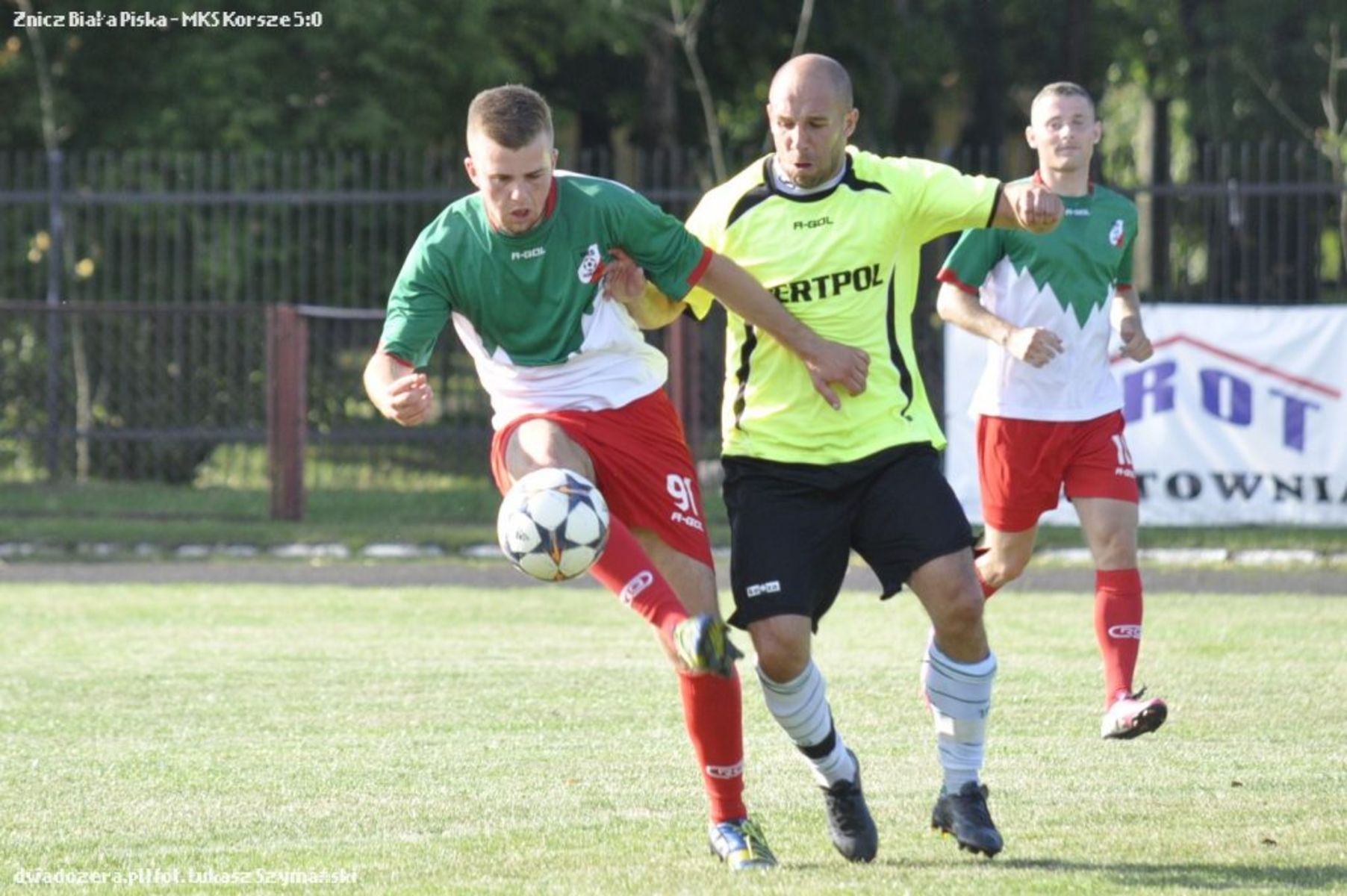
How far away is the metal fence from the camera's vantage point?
17859 mm

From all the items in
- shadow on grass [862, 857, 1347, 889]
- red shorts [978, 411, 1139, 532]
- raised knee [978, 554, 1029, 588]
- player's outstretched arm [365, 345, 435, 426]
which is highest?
player's outstretched arm [365, 345, 435, 426]

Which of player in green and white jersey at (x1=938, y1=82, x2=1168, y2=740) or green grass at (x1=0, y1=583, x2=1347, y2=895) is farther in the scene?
player in green and white jersey at (x1=938, y1=82, x2=1168, y2=740)

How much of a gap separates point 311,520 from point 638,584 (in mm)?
12756

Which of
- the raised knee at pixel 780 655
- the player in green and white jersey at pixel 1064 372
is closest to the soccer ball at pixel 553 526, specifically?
the raised knee at pixel 780 655

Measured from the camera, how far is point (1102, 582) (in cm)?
817

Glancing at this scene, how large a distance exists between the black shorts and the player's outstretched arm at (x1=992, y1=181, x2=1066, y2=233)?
27.0 inches

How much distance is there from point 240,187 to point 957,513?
17867 millimetres

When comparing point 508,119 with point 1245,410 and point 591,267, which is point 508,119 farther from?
point 1245,410

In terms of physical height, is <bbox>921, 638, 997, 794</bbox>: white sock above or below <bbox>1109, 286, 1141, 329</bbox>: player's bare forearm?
below

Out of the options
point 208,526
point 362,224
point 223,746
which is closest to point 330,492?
point 208,526

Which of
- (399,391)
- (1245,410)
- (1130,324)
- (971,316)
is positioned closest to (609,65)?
(1245,410)

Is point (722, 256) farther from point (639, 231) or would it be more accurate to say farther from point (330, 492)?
point (330, 492)

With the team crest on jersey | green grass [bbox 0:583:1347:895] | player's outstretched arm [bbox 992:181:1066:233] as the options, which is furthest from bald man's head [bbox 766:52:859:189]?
green grass [bbox 0:583:1347:895]

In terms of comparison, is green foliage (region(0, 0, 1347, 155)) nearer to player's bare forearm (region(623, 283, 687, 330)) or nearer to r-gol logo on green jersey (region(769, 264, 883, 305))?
player's bare forearm (region(623, 283, 687, 330))
